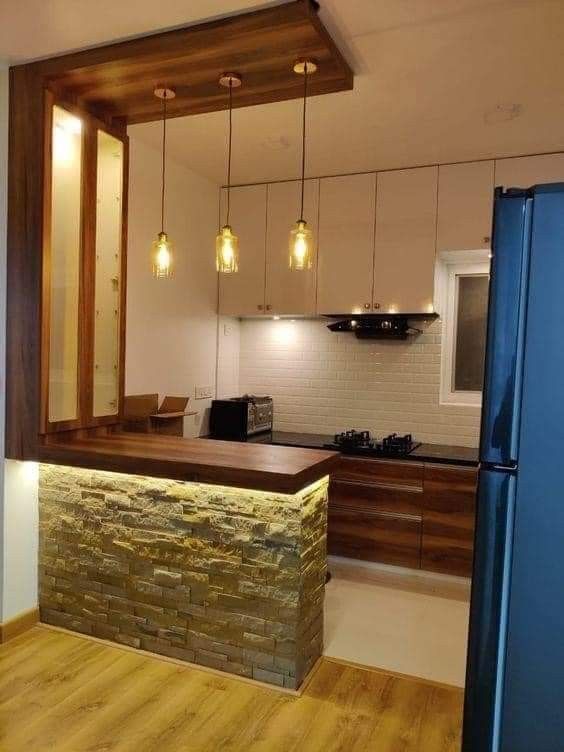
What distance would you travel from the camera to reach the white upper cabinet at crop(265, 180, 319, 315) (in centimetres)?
413

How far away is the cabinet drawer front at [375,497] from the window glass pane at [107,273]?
5.44 feet

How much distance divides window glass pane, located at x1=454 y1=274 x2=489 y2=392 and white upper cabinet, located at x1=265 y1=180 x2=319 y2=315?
1.14 meters

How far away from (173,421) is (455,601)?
2.12 m

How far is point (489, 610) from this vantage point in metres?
1.12

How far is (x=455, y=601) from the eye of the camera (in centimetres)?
340

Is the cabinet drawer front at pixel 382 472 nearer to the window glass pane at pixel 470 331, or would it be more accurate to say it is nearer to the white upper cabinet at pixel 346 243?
the window glass pane at pixel 470 331

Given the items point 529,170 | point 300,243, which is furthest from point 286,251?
point 300,243

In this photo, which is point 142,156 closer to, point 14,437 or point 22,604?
point 14,437

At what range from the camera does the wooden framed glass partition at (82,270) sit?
2.68 m

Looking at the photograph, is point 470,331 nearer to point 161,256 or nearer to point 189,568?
point 161,256

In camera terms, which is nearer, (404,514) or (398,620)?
(398,620)

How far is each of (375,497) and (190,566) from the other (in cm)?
160

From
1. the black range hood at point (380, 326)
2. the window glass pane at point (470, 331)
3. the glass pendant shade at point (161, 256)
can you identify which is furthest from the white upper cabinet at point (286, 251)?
the glass pendant shade at point (161, 256)

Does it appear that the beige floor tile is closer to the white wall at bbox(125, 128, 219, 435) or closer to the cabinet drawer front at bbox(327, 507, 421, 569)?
the cabinet drawer front at bbox(327, 507, 421, 569)
